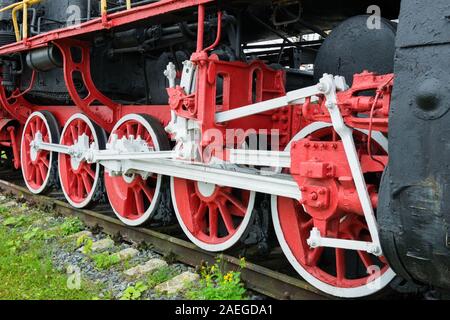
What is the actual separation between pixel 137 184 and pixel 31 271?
1.20m

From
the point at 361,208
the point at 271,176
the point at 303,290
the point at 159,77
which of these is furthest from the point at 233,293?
the point at 159,77

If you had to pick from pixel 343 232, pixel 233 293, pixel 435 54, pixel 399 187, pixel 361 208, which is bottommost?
pixel 233 293

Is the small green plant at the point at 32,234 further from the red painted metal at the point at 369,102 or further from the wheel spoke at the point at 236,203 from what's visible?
the red painted metal at the point at 369,102

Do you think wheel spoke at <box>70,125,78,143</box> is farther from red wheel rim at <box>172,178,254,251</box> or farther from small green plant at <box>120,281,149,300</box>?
small green plant at <box>120,281,149,300</box>

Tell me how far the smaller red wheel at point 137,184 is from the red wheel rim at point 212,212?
348 millimetres

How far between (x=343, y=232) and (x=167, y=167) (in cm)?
153

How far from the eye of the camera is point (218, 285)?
335cm

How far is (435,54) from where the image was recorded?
6.08 feet

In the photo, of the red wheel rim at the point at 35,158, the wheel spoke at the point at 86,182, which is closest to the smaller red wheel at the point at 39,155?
the red wheel rim at the point at 35,158

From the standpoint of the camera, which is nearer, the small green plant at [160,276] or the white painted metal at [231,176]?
the white painted metal at [231,176]

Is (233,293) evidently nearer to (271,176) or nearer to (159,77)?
(271,176)

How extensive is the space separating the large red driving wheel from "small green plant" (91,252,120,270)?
1486 millimetres

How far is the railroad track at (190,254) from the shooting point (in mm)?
3064

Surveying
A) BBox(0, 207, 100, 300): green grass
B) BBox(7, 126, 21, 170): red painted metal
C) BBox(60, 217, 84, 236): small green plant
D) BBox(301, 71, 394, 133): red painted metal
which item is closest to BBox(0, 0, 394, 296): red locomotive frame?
BBox(301, 71, 394, 133): red painted metal
